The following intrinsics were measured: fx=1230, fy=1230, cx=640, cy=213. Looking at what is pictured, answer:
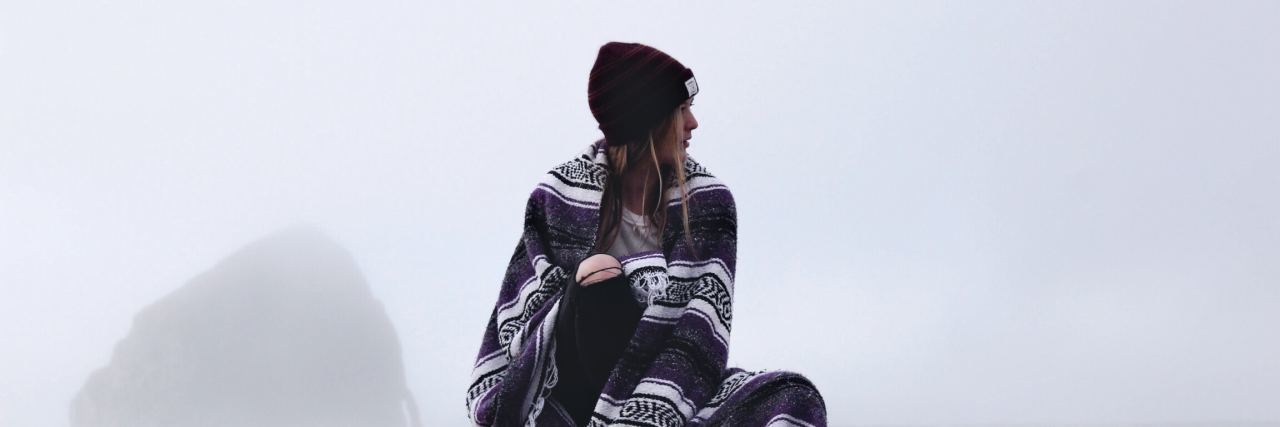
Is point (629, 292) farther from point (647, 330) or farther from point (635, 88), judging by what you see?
point (635, 88)

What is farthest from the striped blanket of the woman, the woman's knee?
the woman's knee

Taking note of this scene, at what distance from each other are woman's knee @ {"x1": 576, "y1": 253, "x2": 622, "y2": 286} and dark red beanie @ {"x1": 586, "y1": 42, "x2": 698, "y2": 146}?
1.45 ft

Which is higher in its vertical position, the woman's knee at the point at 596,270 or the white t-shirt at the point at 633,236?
the white t-shirt at the point at 633,236

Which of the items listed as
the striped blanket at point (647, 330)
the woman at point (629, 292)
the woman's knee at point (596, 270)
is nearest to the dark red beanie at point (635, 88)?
the woman at point (629, 292)

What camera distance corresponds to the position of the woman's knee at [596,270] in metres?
3.30

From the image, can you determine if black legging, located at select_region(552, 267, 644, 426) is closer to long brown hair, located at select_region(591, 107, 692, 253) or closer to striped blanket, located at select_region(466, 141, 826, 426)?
striped blanket, located at select_region(466, 141, 826, 426)

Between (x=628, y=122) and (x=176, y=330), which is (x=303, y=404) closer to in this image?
(x=176, y=330)

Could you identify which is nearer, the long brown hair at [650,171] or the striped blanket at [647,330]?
the striped blanket at [647,330]

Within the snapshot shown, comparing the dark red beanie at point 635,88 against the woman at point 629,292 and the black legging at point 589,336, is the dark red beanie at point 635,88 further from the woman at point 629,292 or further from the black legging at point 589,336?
the black legging at point 589,336

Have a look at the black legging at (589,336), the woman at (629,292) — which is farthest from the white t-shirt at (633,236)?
the black legging at (589,336)

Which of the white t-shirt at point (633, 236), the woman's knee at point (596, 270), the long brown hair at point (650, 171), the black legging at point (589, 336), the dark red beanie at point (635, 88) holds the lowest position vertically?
the black legging at point (589, 336)

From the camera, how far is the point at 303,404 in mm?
15742

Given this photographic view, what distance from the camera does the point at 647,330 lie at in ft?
11.1

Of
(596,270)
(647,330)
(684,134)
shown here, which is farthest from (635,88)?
(647,330)
